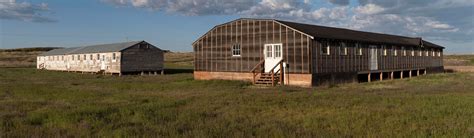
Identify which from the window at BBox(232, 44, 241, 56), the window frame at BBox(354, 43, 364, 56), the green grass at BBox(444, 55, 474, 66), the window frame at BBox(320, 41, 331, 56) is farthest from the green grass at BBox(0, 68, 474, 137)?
the green grass at BBox(444, 55, 474, 66)

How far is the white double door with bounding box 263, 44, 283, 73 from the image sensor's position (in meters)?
26.6

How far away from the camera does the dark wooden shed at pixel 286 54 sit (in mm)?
25358

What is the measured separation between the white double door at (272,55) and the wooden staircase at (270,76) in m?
0.32

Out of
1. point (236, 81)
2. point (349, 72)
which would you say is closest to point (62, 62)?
point (236, 81)

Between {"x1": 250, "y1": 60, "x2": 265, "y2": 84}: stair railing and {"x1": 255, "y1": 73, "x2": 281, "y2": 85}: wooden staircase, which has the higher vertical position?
{"x1": 250, "y1": 60, "x2": 265, "y2": 84}: stair railing

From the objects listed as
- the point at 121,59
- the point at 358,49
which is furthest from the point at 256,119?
the point at 121,59

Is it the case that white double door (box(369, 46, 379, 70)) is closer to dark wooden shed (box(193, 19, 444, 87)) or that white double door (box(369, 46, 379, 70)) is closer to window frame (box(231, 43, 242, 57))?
dark wooden shed (box(193, 19, 444, 87))

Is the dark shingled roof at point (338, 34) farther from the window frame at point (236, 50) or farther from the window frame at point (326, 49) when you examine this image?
the window frame at point (236, 50)

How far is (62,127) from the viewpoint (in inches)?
396

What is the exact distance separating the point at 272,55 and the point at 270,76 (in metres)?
1.55

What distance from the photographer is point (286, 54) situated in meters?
26.0

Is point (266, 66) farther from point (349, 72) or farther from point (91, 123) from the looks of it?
point (91, 123)

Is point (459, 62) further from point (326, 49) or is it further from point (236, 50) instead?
point (236, 50)

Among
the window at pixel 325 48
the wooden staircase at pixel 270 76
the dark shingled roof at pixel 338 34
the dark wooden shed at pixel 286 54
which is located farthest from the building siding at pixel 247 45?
the window at pixel 325 48
